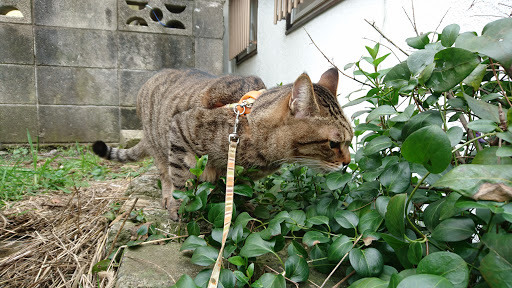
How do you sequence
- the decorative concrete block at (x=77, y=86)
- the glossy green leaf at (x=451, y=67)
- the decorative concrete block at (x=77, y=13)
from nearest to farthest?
A: the glossy green leaf at (x=451, y=67), the decorative concrete block at (x=77, y=13), the decorative concrete block at (x=77, y=86)

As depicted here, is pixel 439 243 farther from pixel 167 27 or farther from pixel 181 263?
pixel 167 27

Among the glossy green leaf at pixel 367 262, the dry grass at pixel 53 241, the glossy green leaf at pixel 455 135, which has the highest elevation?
the glossy green leaf at pixel 455 135

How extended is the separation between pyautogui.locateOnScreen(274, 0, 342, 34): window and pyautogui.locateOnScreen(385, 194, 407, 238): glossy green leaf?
2584 millimetres

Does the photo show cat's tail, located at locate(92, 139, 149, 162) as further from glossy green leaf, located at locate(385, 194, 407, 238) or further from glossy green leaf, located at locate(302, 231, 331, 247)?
glossy green leaf, located at locate(385, 194, 407, 238)

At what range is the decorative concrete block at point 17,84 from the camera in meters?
4.53

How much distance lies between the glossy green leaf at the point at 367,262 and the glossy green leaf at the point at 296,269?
168 millimetres

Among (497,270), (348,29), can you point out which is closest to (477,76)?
(497,270)

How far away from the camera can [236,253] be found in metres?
1.23

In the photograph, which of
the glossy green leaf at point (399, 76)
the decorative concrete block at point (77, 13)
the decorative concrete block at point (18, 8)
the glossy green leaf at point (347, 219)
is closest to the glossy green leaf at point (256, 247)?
the glossy green leaf at point (347, 219)

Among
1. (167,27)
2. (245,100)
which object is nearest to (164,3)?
(167,27)

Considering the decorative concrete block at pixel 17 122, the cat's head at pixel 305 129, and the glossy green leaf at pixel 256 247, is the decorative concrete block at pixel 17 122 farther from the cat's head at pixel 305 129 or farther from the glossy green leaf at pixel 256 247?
the glossy green leaf at pixel 256 247

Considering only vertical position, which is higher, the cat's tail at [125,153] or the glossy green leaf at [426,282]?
the cat's tail at [125,153]

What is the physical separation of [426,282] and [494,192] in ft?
0.81

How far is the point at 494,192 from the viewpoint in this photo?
25.9 inches
